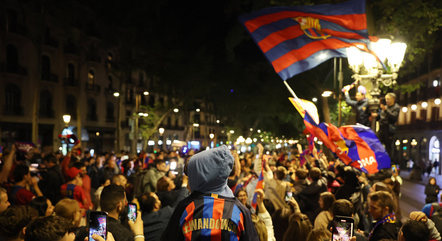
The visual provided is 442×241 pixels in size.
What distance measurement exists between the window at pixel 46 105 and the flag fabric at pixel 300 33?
31.9 meters

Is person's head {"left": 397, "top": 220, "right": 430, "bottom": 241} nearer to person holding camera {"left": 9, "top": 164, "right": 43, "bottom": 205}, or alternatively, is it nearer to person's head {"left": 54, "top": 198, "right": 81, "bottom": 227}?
person's head {"left": 54, "top": 198, "right": 81, "bottom": 227}

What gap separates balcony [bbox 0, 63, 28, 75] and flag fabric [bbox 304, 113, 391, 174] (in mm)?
30442

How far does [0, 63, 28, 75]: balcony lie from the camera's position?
30734 mm

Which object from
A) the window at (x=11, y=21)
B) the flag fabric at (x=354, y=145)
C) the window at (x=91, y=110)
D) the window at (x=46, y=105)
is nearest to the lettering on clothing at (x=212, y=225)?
the flag fabric at (x=354, y=145)

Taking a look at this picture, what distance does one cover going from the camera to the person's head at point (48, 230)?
2.72 metres

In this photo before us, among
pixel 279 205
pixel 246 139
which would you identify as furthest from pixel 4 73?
pixel 279 205

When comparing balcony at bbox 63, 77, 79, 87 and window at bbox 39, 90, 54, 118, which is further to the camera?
balcony at bbox 63, 77, 79, 87

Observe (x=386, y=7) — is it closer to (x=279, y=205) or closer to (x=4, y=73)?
(x=279, y=205)

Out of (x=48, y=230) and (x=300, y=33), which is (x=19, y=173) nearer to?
(x=48, y=230)

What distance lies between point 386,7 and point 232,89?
27273 millimetres

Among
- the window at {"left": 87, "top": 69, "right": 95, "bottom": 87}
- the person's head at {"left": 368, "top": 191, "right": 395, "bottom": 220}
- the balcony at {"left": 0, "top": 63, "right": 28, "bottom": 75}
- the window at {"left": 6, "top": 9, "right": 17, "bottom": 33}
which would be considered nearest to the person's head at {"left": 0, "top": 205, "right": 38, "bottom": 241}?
the person's head at {"left": 368, "top": 191, "right": 395, "bottom": 220}

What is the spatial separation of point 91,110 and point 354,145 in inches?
1512

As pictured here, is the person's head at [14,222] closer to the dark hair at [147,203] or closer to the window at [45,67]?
the dark hair at [147,203]

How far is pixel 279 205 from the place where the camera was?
599 cm
